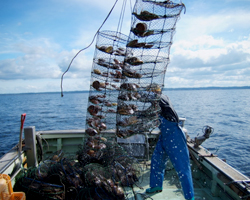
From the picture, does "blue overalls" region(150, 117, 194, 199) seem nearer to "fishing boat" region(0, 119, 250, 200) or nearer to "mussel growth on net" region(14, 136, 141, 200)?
"fishing boat" region(0, 119, 250, 200)

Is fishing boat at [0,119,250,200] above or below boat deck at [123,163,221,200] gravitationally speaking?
above

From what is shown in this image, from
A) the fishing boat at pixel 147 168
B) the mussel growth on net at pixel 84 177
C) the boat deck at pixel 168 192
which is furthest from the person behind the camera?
the boat deck at pixel 168 192

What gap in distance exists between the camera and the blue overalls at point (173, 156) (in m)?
3.45

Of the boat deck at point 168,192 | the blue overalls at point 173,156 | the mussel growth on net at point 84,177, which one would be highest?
the blue overalls at point 173,156

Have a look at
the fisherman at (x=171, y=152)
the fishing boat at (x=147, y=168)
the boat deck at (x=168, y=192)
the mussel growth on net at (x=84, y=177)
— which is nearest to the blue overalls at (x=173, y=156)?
the fisherman at (x=171, y=152)

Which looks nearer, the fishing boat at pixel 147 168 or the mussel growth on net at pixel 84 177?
the mussel growth on net at pixel 84 177

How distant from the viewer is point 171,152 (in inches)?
143

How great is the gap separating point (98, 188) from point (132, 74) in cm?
219

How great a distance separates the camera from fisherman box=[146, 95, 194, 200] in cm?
346

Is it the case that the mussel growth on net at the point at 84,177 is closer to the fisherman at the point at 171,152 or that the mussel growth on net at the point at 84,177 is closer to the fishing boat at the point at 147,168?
the fishing boat at the point at 147,168

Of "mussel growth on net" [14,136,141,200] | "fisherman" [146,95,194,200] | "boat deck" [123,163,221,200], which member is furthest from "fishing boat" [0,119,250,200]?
"fisherman" [146,95,194,200]

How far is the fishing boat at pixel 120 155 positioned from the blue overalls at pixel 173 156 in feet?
0.99

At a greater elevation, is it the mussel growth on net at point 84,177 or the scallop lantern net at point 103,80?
the scallop lantern net at point 103,80

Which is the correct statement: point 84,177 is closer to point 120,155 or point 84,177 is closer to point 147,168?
point 120,155
